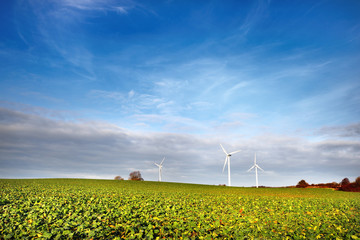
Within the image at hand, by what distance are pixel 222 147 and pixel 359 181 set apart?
43.3 meters

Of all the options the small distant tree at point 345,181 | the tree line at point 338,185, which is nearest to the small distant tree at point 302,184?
the tree line at point 338,185

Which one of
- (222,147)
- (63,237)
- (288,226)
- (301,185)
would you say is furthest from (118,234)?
(301,185)

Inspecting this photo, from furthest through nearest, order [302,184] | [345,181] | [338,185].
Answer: [345,181] → [302,184] → [338,185]

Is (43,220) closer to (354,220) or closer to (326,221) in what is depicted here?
(326,221)

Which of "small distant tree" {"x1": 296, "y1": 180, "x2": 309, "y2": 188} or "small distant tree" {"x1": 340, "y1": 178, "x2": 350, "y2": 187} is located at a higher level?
"small distant tree" {"x1": 340, "y1": 178, "x2": 350, "y2": 187}

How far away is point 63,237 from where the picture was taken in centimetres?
1288

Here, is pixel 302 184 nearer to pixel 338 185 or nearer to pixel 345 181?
pixel 338 185

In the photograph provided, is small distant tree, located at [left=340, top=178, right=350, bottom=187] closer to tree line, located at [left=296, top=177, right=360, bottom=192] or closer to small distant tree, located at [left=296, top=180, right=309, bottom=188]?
tree line, located at [left=296, top=177, right=360, bottom=192]

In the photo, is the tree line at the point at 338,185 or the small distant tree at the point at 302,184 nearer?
the tree line at the point at 338,185

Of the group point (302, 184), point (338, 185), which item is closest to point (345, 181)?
point (338, 185)

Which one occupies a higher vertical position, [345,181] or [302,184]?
[345,181]

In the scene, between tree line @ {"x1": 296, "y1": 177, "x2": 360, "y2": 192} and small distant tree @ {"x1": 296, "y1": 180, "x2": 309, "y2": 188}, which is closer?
tree line @ {"x1": 296, "y1": 177, "x2": 360, "y2": 192}

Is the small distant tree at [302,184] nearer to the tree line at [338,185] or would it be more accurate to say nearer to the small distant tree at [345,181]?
the tree line at [338,185]

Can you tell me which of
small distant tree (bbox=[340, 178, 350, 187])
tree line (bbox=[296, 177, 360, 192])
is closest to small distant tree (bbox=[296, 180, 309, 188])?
tree line (bbox=[296, 177, 360, 192])
